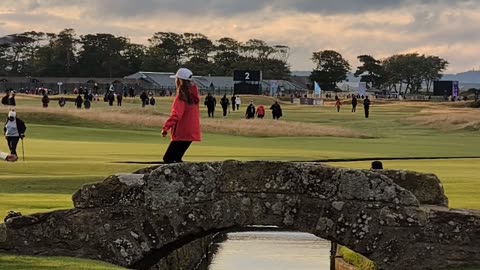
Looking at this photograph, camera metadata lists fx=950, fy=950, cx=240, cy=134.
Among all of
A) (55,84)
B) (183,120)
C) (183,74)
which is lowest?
(55,84)

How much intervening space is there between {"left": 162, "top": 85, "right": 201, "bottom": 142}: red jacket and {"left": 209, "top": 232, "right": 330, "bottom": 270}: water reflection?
9.90 meters

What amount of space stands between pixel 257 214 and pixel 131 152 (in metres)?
26.3

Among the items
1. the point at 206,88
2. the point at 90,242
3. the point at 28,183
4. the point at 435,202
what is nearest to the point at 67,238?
the point at 90,242

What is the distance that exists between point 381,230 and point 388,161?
892 inches

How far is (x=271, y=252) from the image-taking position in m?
25.7

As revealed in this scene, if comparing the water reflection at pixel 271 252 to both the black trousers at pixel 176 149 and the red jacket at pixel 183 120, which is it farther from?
the red jacket at pixel 183 120

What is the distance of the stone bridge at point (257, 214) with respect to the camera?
41.7ft

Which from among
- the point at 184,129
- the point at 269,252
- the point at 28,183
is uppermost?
the point at 184,129

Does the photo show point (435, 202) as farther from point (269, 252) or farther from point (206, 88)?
point (206, 88)

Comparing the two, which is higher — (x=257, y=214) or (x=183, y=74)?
(x=183, y=74)

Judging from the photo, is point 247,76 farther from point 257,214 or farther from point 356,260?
point 257,214

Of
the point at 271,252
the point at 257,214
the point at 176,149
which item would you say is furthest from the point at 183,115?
the point at 271,252

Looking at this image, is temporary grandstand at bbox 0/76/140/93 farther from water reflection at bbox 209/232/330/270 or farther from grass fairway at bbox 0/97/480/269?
water reflection at bbox 209/232/330/270

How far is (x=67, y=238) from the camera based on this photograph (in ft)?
41.5
